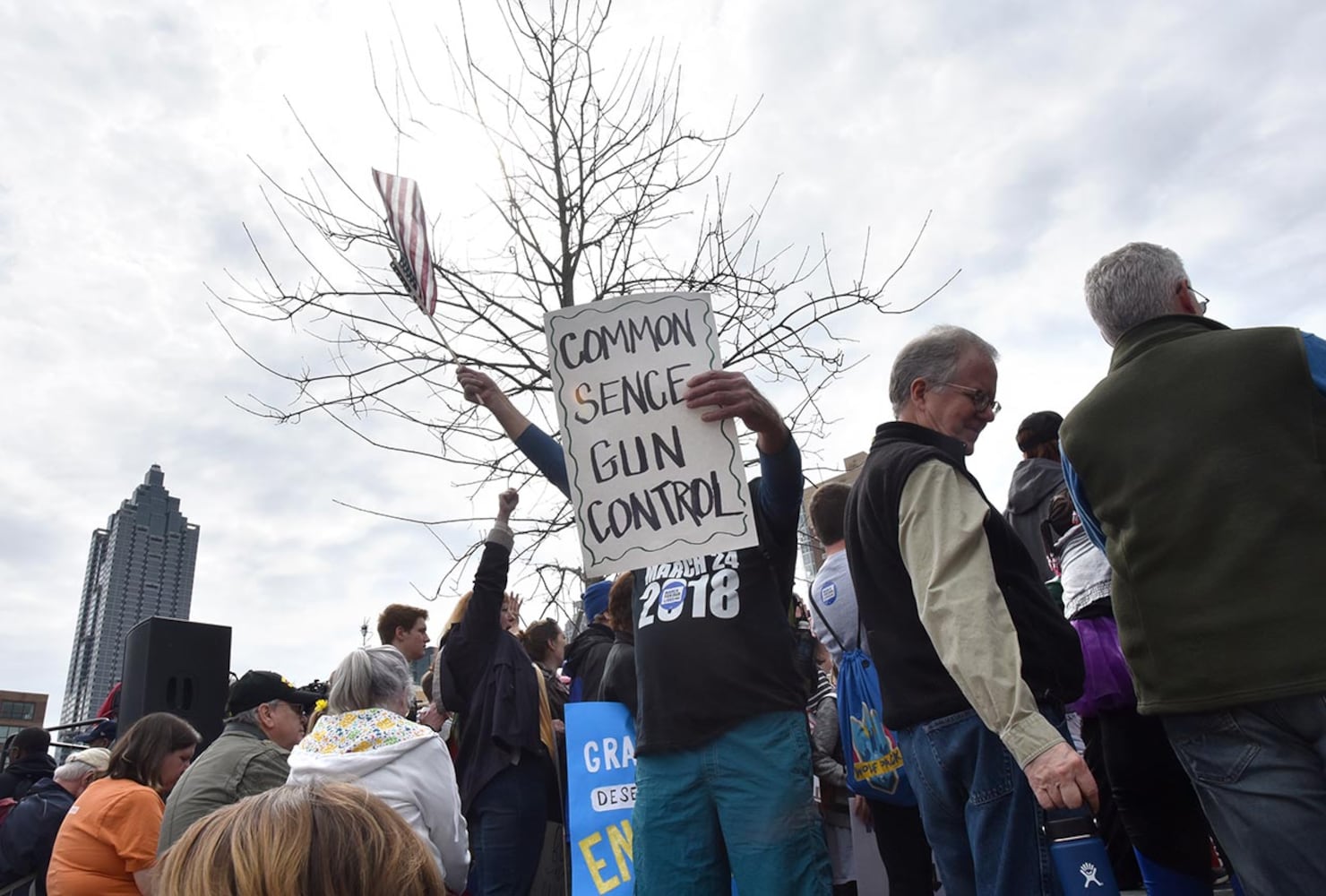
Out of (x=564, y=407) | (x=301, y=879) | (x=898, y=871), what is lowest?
(x=898, y=871)

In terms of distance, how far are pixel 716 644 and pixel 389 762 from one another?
1.28 meters

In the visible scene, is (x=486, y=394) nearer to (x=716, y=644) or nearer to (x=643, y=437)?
(x=643, y=437)

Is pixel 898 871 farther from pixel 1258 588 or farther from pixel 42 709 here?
pixel 42 709

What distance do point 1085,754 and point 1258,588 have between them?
5.98 feet

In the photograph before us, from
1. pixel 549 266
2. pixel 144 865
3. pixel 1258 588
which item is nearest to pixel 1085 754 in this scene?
pixel 1258 588

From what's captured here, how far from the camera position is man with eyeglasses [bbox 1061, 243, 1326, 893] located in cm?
193

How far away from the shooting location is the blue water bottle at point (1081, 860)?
2.10 metres

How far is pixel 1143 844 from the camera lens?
2766 millimetres

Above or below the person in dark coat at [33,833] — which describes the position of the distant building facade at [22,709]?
above

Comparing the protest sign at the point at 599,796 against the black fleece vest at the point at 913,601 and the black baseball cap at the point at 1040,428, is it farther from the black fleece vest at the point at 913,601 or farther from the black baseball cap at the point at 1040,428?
the black baseball cap at the point at 1040,428

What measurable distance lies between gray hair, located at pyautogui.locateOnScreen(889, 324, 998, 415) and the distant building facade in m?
102

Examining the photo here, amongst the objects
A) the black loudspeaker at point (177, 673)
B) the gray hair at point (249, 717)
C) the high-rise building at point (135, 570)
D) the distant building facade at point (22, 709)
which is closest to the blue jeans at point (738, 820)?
the gray hair at point (249, 717)

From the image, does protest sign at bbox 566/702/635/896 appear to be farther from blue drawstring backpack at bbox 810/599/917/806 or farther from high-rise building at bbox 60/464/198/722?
high-rise building at bbox 60/464/198/722

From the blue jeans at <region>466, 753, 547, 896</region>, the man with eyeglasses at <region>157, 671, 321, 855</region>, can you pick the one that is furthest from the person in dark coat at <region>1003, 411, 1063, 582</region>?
the man with eyeglasses at <region>157, 671, 321, 855</region>
